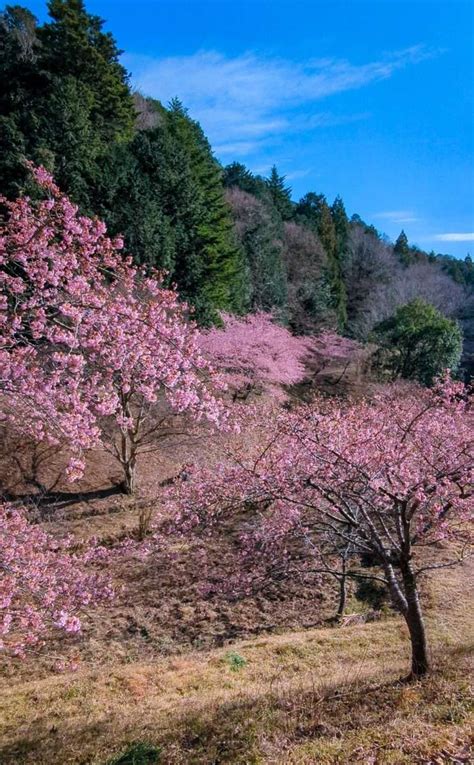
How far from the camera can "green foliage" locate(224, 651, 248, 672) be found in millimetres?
6792

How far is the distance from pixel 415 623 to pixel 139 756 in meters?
3.53

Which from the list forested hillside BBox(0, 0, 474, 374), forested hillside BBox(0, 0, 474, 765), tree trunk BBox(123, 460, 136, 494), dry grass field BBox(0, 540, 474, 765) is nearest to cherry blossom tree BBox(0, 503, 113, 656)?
forested hillside BBox(0, 0, 474, 765)

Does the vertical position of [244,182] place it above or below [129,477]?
above

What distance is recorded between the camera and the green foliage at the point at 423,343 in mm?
22453

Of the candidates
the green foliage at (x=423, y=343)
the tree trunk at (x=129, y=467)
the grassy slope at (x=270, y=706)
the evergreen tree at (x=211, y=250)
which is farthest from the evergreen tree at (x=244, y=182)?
the grassy slope at (x=270, y=706)

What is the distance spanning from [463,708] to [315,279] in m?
29.4

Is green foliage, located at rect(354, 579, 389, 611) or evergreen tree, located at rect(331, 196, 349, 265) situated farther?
evergreen tree, located at rect(331, 196, 349, 265)

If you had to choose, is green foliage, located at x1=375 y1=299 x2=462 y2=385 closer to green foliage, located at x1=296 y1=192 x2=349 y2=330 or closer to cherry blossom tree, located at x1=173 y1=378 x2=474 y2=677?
green foliage, located at x1=296 y1=192 x2=349 y2=330

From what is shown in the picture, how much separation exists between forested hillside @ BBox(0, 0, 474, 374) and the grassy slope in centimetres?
1102

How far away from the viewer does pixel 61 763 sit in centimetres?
467

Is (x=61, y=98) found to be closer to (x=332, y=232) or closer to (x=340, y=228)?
(x=332, y=232)

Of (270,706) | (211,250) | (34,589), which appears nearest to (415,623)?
(270,706)

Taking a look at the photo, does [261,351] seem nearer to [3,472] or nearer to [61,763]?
[3,472]

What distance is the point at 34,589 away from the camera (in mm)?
5691
